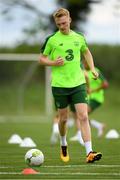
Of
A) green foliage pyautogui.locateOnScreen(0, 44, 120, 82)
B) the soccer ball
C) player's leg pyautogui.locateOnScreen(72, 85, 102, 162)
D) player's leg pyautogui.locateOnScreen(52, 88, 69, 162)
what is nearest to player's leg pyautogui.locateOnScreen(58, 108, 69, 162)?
player's leg pyautogui.locateOnScreen(52, 88, 69, 162)

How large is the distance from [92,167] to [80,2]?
32.7 metres

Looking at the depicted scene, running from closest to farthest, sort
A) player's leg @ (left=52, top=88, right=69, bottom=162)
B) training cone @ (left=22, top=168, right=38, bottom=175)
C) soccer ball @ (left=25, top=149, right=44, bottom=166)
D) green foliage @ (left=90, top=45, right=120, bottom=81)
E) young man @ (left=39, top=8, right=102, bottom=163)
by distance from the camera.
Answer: training cone @ (left=22, top=168, right=38, bottom=175) < soccer ball @ (left=25, top=149, right=44, bottom=166) < young man @ (left=39, top=8, right=102, bottom=163) < player's leg @ (left=52, top=88, right=69, bottom=162) < green foliage @ (left=90, top=45, right=120, bottom=81)

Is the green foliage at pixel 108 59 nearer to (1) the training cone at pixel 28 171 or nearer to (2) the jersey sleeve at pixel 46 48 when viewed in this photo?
(2) the jersey sleeve at pixel 46 48

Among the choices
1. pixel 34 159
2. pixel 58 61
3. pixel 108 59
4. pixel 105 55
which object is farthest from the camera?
pixel 105 55

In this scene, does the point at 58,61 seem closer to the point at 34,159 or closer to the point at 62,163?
the point at 62,163

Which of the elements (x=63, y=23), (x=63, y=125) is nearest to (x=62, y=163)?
(x=63, y=125)

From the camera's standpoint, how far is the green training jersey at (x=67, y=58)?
1350cm

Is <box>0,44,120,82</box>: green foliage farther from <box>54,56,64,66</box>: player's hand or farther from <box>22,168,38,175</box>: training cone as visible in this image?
<box>22,168,38,175</box>: training cone

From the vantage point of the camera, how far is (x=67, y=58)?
44.3ft

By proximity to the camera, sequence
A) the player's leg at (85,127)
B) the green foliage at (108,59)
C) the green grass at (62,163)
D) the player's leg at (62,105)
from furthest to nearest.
Answer: the green foliage at (108,59) → the player's leg at (62,105) → the player's leg at (85,127) → the green grass at (62,163)

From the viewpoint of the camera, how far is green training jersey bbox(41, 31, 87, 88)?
531 inches

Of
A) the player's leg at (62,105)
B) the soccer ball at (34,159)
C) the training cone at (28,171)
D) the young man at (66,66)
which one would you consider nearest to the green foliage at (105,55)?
the player's leg at (62,105)

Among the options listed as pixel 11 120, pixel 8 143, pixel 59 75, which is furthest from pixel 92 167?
pixel 11 120

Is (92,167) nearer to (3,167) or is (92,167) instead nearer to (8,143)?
(3,167)
